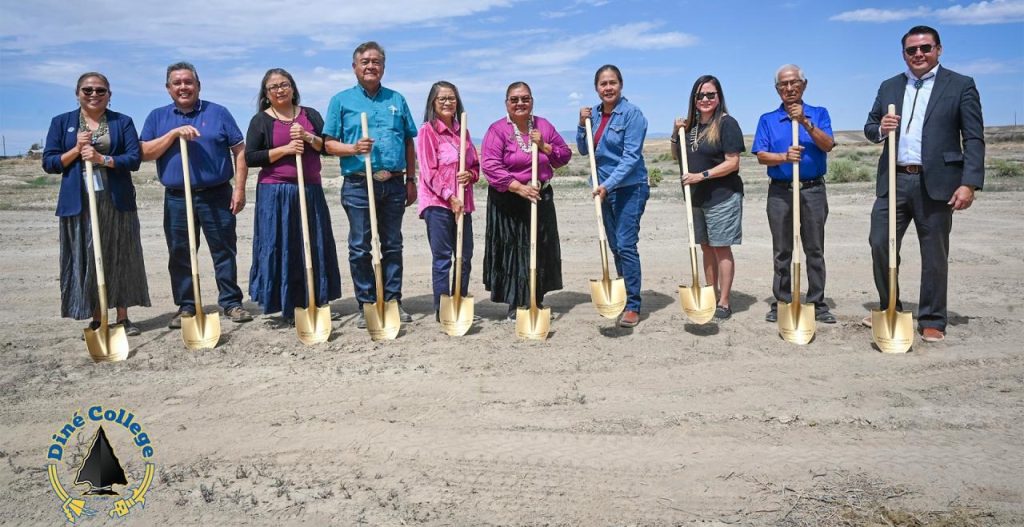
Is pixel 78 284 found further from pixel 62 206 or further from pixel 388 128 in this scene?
pixel 388 128

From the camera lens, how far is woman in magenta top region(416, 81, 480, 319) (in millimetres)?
5590

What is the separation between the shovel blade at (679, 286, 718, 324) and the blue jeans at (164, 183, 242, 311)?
344 cm

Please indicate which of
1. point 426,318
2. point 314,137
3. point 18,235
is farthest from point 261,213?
→ point 18,235

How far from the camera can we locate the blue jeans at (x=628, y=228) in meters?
5.64

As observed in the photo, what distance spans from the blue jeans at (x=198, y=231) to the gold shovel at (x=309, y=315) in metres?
0.73

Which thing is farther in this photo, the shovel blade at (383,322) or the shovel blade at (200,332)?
the shovel blade at (383,322)

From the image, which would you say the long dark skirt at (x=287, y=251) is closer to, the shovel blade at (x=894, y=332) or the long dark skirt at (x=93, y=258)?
the long dark skirt at (x=93, y=258)

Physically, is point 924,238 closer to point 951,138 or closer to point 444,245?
point 951,138

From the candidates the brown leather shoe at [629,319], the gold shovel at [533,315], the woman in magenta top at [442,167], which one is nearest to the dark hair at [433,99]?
the woman in magenta top at [442,167]

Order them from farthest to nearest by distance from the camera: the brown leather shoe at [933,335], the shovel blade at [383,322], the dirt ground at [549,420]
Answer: the shovel blade at [383,322] < the brown leather shoe at [933,335] < the dirt ground at [549,420]

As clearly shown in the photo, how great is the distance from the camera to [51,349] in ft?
17.9

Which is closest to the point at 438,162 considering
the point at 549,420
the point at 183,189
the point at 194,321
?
the point at 183,189

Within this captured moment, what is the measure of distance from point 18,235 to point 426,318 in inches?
339

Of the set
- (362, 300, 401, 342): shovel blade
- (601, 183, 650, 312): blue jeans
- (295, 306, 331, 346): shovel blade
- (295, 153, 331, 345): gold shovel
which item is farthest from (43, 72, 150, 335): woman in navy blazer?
(601, 183, 650, 312): blue jeans
